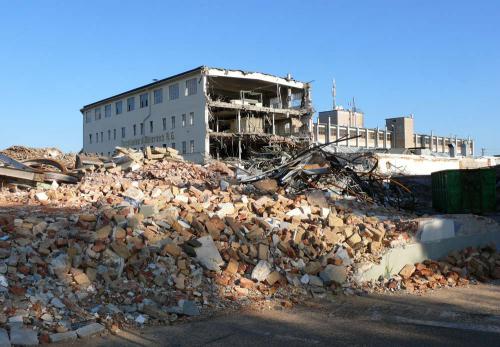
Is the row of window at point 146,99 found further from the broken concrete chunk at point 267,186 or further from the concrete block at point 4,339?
the concrete block at point 4,339

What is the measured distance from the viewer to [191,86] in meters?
Answer: 51.2

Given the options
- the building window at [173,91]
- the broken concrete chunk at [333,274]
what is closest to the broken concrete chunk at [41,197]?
the broken concrete chunk at [333,274]

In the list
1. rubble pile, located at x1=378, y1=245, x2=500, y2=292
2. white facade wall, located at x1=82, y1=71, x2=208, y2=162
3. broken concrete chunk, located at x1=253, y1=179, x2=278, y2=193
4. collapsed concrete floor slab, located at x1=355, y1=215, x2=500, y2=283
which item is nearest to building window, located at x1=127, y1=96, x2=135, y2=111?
white facade wall, located at x1=82, y1=71, x2=208, y2=162

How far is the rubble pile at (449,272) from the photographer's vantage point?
366 inches

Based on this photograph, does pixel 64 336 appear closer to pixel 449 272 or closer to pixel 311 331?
pixel 311 331

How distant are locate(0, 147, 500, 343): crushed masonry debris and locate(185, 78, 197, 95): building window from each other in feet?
126

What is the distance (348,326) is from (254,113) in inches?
1888

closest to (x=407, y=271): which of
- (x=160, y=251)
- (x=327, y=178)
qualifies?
(x=160, y=251)

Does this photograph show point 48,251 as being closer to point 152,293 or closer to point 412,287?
point 152,293

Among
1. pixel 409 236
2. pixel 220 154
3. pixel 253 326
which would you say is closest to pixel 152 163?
pixel 409 236

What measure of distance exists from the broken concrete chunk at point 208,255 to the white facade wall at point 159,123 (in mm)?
37943

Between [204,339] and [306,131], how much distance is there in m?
50.2

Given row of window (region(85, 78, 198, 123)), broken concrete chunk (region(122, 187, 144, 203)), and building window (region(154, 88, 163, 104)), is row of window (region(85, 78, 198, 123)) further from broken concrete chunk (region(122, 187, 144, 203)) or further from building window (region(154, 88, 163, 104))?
broken concrete chunk (region(122, 187, 144, 203))

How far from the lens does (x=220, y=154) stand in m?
53.3
